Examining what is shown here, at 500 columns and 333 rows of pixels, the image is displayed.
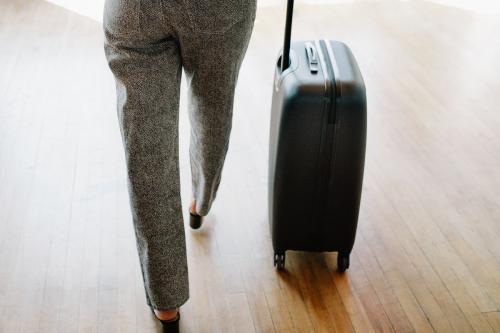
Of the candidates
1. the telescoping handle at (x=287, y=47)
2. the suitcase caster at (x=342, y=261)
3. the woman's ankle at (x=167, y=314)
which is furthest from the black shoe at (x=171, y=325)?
the telescoping handle at (x=287, y=47)

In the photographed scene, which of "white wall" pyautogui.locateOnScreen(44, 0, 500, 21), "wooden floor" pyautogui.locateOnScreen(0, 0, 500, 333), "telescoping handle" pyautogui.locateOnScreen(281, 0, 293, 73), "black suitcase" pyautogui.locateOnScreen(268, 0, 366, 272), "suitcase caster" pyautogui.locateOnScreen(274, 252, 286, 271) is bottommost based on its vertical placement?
"white wall" pyautogui.locateOnScreen(44, 0, 500, 21)

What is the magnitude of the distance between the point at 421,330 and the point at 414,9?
7.19ft

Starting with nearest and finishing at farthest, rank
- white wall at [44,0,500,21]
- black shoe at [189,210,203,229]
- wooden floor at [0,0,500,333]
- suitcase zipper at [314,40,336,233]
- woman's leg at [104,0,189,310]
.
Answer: woman's leg at [104,0,189,310]
suitcase zipper at [314,40,336,233]
wooden floor at [0,0,500,333]
black shoe at [189,210,203,229]
white wall at [44,0,500,21]

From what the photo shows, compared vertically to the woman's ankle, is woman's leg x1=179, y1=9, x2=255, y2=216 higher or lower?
higher

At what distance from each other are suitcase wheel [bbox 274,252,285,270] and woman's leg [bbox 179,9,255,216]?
0.23m

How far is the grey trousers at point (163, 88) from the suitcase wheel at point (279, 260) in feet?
1.05

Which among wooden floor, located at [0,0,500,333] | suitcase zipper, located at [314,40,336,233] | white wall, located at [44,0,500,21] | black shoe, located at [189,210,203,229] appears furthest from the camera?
white wall, located at [44,0,500,21]

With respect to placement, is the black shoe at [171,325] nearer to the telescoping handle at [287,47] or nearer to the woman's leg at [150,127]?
the woman's leg at [150,127]

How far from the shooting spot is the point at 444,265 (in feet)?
5.73

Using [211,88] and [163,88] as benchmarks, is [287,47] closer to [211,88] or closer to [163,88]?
[211,88]

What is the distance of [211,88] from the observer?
138cm

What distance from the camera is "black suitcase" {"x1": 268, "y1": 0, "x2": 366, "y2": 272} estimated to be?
145cm

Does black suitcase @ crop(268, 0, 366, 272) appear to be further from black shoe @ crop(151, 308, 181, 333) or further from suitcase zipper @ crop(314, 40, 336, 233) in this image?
black shoe @ crop(151, 308, 181, 333)

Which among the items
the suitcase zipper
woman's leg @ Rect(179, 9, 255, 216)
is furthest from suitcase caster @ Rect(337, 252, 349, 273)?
woman's leg @ Rect(179, 9, 255, 216)
